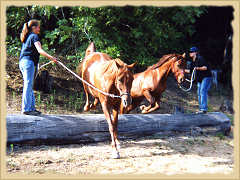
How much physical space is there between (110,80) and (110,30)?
3734mm

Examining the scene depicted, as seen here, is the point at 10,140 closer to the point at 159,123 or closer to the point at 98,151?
the point at 98,151

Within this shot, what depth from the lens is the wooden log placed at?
18.1 ft

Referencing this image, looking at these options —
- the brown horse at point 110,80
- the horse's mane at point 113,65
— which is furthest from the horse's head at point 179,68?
the horse's mane at point 113,65

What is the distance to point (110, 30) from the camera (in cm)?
870

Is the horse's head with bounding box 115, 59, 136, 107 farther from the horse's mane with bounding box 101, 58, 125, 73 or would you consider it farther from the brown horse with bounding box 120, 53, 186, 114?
the brown horse with bounding box 120, 53, 186, 114

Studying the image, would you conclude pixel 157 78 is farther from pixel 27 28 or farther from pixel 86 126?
pixel 27 28

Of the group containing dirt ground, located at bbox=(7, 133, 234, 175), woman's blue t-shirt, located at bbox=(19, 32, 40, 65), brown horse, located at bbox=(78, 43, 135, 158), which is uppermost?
woman's blue t-shirt, located at bbox=(19, 32, 40, 65)

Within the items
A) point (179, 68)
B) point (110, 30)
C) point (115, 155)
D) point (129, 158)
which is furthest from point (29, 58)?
point (179, 68)

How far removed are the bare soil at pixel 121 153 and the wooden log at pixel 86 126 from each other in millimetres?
181

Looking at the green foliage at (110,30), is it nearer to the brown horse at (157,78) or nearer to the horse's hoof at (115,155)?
the brown horse at (157,78)

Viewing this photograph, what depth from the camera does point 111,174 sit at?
4.45m

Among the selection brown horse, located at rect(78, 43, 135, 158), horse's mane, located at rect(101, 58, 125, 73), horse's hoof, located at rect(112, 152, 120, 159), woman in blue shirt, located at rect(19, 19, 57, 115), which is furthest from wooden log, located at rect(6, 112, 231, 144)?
horse's mane, located at rect(101, 58, 125, 73)

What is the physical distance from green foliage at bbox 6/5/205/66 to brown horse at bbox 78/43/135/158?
1.53 m

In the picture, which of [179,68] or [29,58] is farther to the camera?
[179,68]
